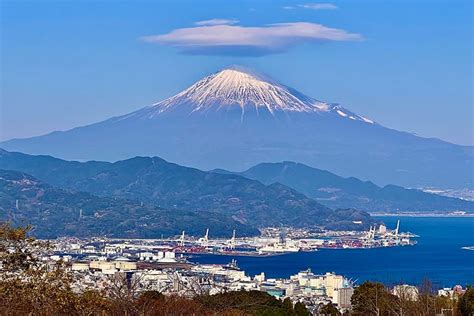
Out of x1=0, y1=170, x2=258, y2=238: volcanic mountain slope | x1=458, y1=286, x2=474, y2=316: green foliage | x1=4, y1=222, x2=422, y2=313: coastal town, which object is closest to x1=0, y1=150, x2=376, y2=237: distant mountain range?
x1=0, y1=170, x2=258, y2=238: volcanic mountain slope

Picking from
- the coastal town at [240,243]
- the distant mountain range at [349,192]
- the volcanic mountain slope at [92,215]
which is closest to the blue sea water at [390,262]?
the coastal town at [240,243]

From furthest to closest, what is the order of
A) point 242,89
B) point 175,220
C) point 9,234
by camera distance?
1. point 242,89
2. point 175,220
3. point 9,234

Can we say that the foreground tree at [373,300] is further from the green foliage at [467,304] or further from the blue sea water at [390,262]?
the blue sea water at [390,262]

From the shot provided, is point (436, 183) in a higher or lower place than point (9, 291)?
higher

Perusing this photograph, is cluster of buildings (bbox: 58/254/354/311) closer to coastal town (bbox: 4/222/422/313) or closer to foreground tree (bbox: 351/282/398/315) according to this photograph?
coastal town (bbox: 4/222/422/313)

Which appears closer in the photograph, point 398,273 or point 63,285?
point 63,285

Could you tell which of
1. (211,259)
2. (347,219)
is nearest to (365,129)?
(347,219)

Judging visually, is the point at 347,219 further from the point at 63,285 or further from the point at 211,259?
the point at 63,285
